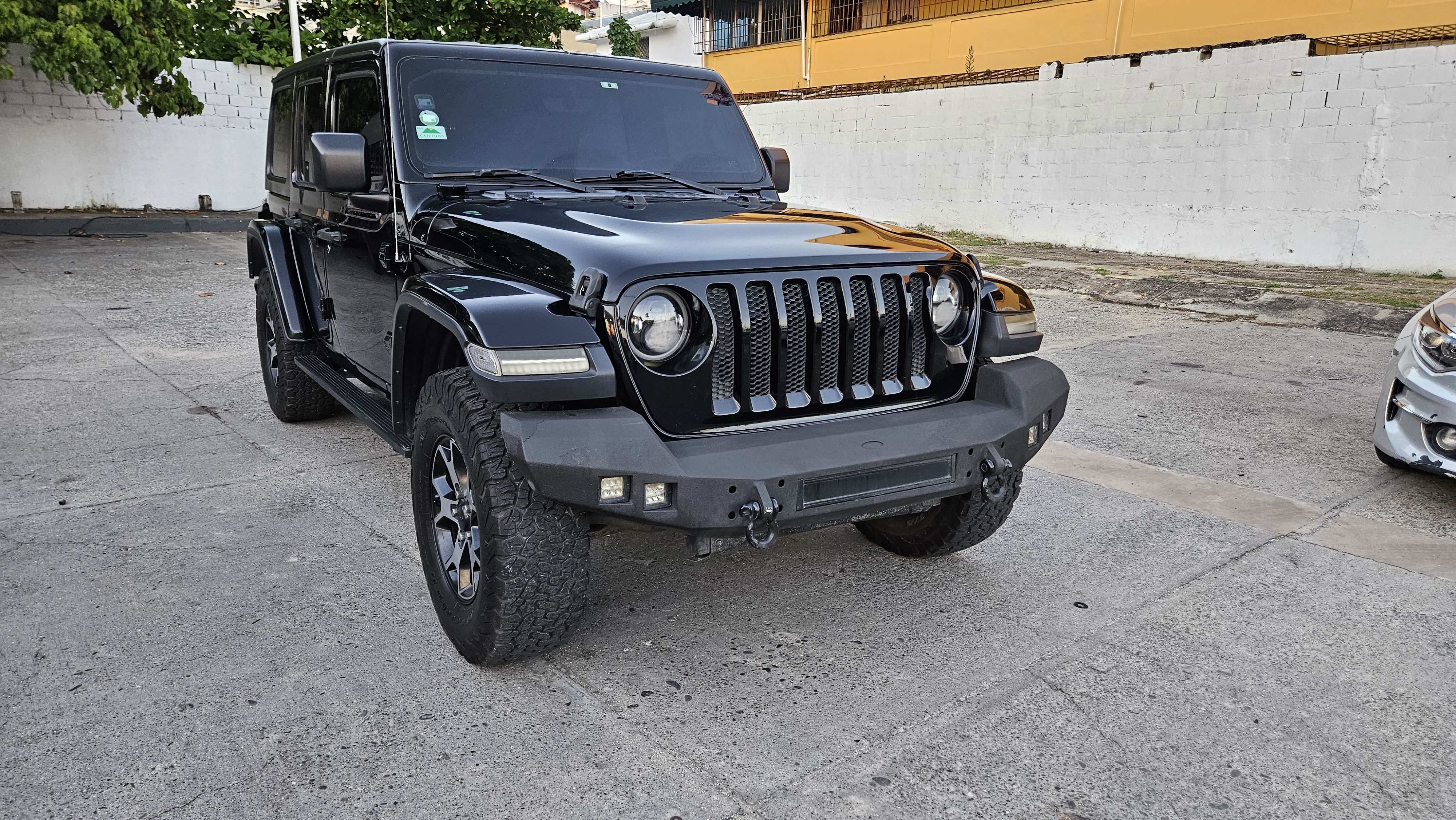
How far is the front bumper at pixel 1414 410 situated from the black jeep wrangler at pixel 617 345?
2.07 metres

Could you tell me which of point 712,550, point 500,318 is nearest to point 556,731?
point 712,550

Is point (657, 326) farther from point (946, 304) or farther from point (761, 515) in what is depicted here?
point (946, 304)

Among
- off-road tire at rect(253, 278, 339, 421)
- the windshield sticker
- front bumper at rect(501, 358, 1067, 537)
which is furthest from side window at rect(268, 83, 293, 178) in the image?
front bumper at rect(501, 358, 1067, 537)

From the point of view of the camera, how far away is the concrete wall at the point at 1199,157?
36.6 ft

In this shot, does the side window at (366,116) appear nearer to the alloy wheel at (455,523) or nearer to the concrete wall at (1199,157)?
the alloy wheel at (455,523)

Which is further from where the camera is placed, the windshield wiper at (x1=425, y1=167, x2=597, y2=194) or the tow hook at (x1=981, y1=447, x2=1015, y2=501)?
the windshield wiper at (x1=425, y1=167, x2=597, y2=194)

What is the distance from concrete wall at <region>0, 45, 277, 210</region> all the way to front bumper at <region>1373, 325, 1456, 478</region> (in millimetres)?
15907

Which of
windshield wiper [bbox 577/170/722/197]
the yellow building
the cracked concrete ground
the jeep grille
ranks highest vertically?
the yellow building

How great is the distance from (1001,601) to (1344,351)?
6.03 m

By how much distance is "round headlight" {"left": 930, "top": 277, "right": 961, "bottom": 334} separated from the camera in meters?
3.20

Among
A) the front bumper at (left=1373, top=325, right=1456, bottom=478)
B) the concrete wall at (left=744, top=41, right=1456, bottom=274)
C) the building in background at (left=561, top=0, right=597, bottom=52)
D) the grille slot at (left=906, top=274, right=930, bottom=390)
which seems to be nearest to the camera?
the grille slot at (left=906, top=274, right=930, bottom=390)

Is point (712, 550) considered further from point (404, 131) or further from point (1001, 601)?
point (404, 131)

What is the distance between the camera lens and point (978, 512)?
352 centimetres

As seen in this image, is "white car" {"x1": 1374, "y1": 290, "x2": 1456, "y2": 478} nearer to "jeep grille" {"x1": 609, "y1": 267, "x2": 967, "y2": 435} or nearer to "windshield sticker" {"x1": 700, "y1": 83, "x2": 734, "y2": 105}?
"jeep grille" {"x1": 609, "y1": 267, "x2": 967, "y2": 435}
